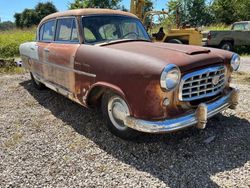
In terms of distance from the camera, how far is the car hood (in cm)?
341

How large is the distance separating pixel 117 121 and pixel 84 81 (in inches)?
29.6

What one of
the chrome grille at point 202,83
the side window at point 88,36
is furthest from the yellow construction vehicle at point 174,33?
the chrome grille at point 202,83

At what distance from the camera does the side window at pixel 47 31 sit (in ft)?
18.4

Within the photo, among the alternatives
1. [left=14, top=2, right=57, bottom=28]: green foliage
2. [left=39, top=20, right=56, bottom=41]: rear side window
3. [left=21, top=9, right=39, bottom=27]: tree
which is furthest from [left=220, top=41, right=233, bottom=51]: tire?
[left=21, top=9, right=39, bottom=27]: tree

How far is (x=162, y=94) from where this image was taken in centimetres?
332

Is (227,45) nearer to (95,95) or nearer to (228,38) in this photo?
(228,38)

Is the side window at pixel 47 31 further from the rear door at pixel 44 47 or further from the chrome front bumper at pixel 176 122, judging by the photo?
the chrome front bumper at pixel 176 122

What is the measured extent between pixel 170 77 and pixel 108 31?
1822mm

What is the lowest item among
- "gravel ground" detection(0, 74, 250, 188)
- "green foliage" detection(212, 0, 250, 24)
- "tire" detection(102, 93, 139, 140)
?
"gravel ground" detection(0, 74, 250, 188)

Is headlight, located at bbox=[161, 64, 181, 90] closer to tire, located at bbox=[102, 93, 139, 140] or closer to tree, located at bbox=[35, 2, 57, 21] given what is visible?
tire, located at bbox=[102, 93, 139, 140]

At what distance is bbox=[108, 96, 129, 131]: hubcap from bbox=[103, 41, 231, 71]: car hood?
67cm

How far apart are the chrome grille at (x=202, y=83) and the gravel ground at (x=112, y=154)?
0.67 meters

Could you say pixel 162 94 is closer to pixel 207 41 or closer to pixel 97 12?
pixel 97 12

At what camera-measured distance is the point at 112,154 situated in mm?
3678
